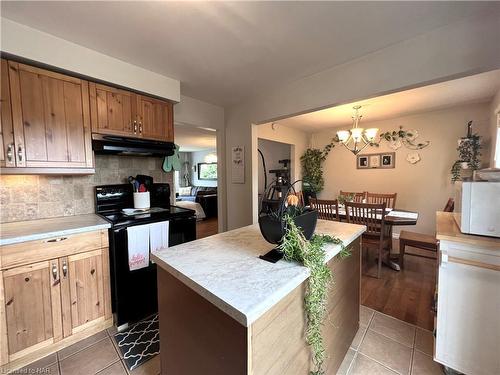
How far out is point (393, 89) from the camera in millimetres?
1790

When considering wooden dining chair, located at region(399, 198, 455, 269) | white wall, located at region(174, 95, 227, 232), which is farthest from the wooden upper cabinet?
wooden dining chair, located at region(399, 198, 455, 269)

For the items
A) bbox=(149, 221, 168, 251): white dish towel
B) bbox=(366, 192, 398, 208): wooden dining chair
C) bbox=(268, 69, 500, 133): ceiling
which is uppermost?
bbox=(268, 69, 500, 133): ceiling

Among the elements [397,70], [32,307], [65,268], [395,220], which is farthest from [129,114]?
[395,220]

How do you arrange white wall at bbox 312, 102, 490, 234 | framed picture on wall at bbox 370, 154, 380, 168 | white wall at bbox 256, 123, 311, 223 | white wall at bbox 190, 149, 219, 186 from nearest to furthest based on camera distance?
white wall at bbox 256, 123, 311, 223, white wall at bbox 312, 102, 490, 234, framed picture on wall at bbox 370, 154, 380, 168, white wall at bbox 190, 149, 219, 186

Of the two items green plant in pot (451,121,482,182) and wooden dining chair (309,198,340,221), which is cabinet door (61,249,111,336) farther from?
green plant in pot (451,121,482,182)

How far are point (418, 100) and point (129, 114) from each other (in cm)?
376

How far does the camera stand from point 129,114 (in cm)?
212

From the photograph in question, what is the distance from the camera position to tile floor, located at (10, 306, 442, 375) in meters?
A: 1.42

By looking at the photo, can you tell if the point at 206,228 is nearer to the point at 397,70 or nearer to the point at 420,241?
the point at 420,241

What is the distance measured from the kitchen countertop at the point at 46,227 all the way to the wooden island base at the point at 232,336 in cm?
94

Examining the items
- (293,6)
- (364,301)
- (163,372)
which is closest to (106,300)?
(163,372)

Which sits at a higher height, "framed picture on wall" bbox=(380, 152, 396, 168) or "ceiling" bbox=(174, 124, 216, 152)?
"ceiling" bbox=(174, 124, 216, 152)

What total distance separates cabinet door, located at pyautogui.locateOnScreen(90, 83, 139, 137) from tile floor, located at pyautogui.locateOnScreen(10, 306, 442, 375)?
1760mm

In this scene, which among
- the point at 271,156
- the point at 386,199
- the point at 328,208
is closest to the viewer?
the point at 328,208
